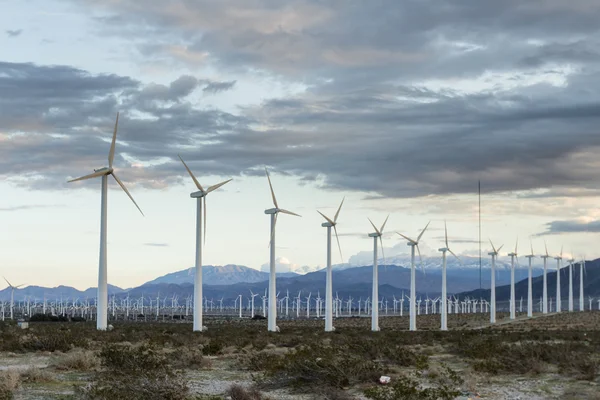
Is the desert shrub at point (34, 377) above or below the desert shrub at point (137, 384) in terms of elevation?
below

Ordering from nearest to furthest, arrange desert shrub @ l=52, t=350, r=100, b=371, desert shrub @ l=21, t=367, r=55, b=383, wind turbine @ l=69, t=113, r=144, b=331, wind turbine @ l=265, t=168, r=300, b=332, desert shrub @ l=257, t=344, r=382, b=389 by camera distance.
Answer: desert shrub @ l=257, t=344, r=382, b=389 < desert shrub @ l=21, t=367, r=55, b=383 < desert shrub @ l=52, t=350, r=100, b=371 < wind turbine @ l=69, t=113, r=144, b=331 < wind turbine @ l=265, t=168, r=300, b=332

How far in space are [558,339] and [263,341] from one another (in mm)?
19324

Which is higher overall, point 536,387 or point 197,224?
point 197,224

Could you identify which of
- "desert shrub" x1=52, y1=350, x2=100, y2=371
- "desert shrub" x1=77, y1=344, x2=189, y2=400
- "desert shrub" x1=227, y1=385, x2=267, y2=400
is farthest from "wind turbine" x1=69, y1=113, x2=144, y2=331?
"desert shrub" x1=227, y1=385, x2=267, y2=400

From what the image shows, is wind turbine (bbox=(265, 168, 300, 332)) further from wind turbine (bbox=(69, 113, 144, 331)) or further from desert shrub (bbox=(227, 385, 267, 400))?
desert shrub (bbox=(227, 385, 267, 400))

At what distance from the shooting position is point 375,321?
8750 cm

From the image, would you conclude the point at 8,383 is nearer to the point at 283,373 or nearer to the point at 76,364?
the point at 76,364

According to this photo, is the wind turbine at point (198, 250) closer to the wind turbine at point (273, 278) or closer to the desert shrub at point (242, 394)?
the wind turbine at point (273, 278)

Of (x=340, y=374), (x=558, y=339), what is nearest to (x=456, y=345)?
(x=558, y=339)

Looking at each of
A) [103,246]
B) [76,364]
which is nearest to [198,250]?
[103,246]

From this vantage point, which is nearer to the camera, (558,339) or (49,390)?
(49,390)

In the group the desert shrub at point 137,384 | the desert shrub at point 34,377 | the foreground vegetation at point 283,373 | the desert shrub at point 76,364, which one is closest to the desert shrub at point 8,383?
the foreground vegetation at point 283,373

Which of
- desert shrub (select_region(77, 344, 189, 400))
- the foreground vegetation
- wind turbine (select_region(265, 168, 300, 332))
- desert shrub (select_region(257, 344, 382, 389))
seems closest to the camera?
desert shrub (select_region(77, 344, 189, 400))

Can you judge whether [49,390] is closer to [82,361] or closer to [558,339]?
[82,361]
